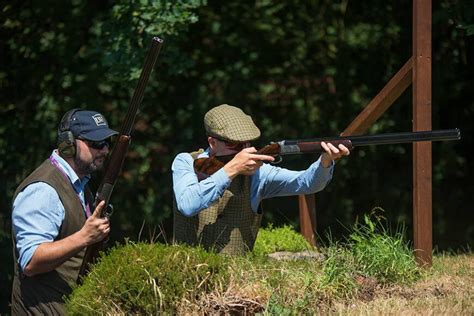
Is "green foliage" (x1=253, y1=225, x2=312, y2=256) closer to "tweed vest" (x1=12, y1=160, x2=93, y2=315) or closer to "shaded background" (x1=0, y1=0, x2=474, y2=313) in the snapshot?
"tweed vest" (x1=12, y1=160, x2=93, y2=315)

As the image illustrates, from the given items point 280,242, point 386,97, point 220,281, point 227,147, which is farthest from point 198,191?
→ point 280,242

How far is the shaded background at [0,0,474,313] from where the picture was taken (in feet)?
42.5

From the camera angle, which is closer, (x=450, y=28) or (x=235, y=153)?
(x=235, y=153)

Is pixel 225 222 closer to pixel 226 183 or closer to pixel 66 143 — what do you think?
pixel 226 183

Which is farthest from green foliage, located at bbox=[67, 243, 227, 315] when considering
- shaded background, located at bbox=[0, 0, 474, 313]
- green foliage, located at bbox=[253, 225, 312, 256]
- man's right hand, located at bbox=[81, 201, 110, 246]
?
shaded background, located at bbox=[0, 0, 474, 313]

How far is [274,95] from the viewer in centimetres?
1328

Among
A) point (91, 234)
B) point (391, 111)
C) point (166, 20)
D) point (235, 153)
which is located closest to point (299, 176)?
point (235, 153)

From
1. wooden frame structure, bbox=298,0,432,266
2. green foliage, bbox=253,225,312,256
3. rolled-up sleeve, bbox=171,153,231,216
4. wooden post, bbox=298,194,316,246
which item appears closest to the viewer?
rolled-up sleeve, bbox=171,153,231,216

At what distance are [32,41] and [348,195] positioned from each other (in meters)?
5.04

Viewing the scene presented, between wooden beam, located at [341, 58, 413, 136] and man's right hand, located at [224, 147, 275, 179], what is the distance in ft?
4.89

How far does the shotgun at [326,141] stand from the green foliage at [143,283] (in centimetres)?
81

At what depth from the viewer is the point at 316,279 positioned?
→ 5.68 metres

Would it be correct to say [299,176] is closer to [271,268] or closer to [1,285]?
[271,268]

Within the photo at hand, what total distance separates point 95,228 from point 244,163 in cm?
102
